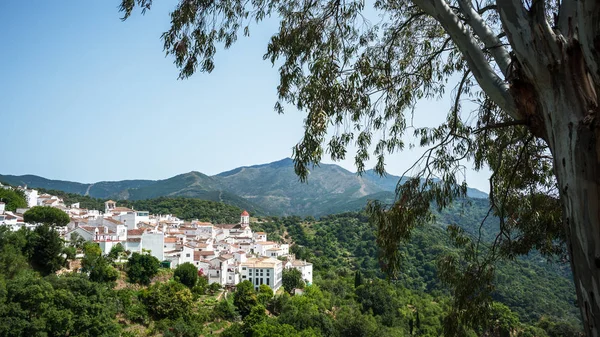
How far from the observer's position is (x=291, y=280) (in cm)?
2830

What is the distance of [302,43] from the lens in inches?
180

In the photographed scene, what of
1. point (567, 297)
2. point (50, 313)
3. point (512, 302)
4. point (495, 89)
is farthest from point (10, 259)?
point (567, 297)

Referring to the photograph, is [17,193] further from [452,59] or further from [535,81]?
[535,81]

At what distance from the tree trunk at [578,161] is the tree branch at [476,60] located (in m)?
0.31

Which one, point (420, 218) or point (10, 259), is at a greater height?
point (420, 218)

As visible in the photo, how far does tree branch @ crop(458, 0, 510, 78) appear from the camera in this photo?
9.02 ft

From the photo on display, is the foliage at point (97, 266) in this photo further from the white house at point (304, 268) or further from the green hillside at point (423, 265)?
the green hillside at point (423, 265)

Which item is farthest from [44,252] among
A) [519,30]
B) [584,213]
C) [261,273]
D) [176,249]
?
[584,213]

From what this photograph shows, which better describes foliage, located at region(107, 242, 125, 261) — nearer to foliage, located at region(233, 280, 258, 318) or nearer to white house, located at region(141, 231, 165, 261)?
white house, located at region(141, 231, 165, 261)

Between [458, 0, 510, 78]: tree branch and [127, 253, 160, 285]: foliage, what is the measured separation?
68.6 feet

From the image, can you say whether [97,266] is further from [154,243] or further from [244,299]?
[244,299]

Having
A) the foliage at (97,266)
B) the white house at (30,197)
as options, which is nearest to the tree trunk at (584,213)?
the foliage at (97,266)

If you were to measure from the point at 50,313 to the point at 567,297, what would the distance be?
37784 mm

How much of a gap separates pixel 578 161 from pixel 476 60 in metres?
1.01
